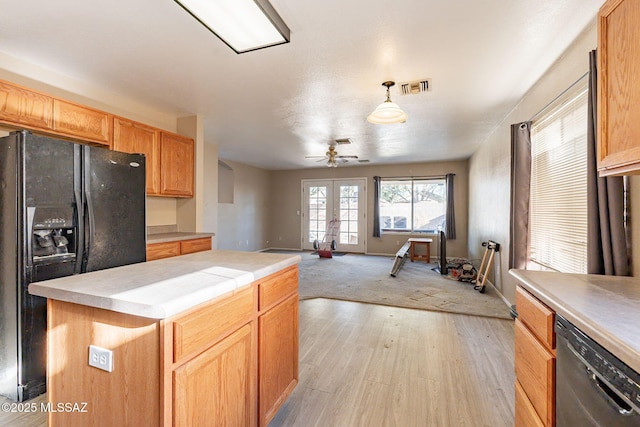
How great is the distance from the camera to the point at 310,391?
1.93 m

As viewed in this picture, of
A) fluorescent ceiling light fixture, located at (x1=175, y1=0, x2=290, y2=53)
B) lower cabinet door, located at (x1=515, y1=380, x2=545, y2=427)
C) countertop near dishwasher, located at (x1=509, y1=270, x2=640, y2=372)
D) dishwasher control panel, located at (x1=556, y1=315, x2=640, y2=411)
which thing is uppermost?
fluorescent ceiling light fixture, located at (x1=175, y1=0, x2=290, y2=53)

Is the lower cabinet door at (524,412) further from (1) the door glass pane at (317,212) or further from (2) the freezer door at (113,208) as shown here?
(1) the door glass pane at (317,212)

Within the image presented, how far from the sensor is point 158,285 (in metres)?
1.13

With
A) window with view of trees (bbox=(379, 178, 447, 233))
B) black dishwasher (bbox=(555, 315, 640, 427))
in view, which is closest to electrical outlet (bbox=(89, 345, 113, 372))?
black dishwasher (bbox=(555, 315, 640, 427))

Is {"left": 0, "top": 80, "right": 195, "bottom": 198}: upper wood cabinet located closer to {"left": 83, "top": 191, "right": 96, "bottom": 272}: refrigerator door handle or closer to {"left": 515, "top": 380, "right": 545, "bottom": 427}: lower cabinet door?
{"left": 83, "top": 191, "right": 96, "bottom": 272}: refrigerator door handle

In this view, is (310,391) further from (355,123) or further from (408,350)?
(355,123)

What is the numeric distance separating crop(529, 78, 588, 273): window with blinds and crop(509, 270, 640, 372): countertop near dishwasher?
2.77 feet

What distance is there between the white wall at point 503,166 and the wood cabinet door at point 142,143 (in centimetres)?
403

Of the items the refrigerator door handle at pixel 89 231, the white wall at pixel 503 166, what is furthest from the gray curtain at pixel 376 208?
the refrigerator door handle at pixel 89 231

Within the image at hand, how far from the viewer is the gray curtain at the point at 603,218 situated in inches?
59.2

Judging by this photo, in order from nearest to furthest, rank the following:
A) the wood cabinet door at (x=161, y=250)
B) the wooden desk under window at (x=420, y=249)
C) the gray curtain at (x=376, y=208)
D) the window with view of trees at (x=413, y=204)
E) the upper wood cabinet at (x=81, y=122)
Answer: the upper wood cabinet at (x=81, y=122)
the wood cabinet door at (x=161, y=250)
the wooden desk under window at (x=420, y=249)
the window with view of trees at (x=413, y=204)
the gray curtain at (x=376, y=208)

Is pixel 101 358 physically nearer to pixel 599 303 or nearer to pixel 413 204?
pixel 599 303

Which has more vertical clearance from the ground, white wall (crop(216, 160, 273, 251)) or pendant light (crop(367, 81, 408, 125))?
pendant light (crop(367, 81, 408, 125))

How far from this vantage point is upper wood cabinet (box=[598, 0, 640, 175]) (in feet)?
3.51
